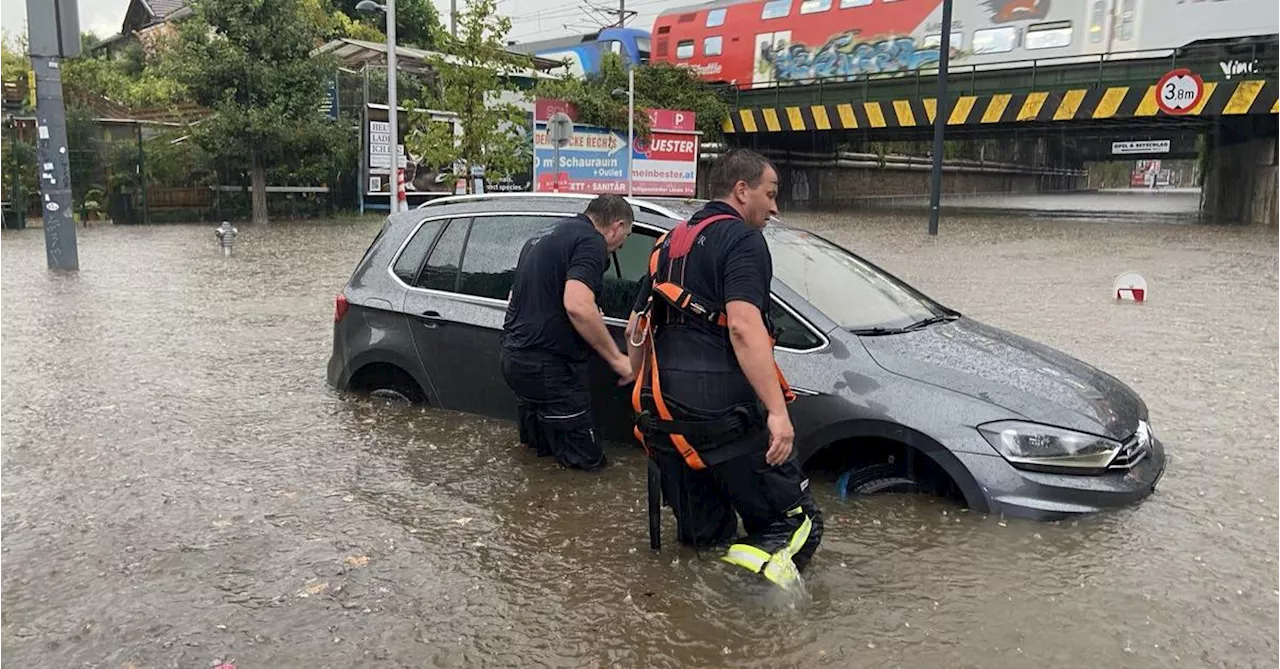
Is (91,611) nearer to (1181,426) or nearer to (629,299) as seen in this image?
(629,299)

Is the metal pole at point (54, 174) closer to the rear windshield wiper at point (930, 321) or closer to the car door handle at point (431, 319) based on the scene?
the car door handle at point (431, 319)

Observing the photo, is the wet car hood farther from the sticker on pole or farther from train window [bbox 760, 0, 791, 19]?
train window [bbox 760, 0, 791, 19]

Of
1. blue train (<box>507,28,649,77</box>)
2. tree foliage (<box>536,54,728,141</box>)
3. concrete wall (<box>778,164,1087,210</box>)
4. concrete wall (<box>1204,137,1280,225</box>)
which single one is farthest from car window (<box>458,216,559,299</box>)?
blue train (<box>507,28,649,77</box>)

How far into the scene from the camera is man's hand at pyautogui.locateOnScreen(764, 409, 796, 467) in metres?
3.16

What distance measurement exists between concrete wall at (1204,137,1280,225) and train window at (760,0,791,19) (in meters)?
13.1

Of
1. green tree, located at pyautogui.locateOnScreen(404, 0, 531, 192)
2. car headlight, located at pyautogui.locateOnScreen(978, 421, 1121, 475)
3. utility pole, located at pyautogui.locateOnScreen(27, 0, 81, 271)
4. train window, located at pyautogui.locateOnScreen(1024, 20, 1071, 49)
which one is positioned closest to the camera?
car headlight, located at pyautogui.locateOnScreen(978, 421, 1121, 475)

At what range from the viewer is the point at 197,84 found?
78.1 feet

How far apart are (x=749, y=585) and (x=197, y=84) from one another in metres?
24.1

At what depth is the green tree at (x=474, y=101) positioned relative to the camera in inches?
768

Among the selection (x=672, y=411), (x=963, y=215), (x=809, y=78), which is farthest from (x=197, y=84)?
(x=672, y=411)

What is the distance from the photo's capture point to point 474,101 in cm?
1980

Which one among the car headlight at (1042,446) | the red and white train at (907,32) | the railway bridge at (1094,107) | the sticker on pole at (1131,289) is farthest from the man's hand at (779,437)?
the red and white train at (907,32)

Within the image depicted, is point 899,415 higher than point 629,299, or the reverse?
point 629,299

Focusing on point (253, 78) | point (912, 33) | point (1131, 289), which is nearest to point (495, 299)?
point (1131, 289)
